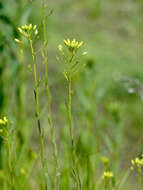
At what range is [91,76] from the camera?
7.04ft

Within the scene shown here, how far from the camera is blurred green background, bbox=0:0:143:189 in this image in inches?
74.8

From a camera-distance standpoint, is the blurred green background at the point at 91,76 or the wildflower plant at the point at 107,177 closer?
the wildflower plant at the point at 107,177

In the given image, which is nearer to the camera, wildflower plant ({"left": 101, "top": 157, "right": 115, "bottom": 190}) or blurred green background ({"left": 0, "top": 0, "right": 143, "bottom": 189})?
wildflower plant ({"left": 101, "top": 157, "right": 115, "bottom": 190})

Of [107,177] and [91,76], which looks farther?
[91,76]

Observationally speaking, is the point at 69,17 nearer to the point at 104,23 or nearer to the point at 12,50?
the point at 104,23

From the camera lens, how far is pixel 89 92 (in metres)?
2.19

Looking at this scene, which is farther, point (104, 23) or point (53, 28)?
point (104, 23)

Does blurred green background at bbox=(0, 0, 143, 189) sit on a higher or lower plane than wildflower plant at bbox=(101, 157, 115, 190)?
higher

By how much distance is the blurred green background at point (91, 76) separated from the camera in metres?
1.90

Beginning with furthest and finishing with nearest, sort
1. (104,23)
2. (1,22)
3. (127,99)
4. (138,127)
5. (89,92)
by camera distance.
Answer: (104,23), (127,99), (138,127), (89,92), (1,22)

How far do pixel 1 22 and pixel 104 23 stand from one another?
3.23 metres

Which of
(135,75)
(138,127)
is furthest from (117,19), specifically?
(138,127)

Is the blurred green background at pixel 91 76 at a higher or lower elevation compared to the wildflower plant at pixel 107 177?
higher

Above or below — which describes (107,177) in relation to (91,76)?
below
